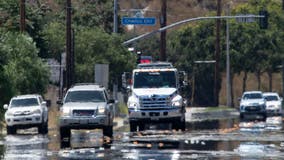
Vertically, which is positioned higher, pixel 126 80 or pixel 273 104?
pixel 126 80

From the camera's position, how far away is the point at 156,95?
135 ft

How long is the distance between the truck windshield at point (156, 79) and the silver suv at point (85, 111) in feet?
12.8

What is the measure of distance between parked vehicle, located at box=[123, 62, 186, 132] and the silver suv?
344cm

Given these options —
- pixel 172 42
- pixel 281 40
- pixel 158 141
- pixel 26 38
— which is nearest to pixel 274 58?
pixel 281 40

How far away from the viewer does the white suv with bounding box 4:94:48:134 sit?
44406 mm

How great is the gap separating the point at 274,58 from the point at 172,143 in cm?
6879

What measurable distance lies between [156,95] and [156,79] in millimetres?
887

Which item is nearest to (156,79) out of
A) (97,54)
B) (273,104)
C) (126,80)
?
(126,80)

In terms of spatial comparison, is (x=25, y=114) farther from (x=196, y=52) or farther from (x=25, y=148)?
(x=196, y=52)

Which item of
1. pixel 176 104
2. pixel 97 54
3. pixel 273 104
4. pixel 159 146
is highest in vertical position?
pixel 97 54

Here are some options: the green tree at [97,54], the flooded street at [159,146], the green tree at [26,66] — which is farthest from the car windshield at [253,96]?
the flooded street at [159,146]

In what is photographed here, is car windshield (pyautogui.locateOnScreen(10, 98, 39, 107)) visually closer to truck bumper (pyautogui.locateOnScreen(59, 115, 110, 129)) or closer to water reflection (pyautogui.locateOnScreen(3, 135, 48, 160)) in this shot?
water reflection (pyautogui.locateOnScreen(3, 135, 48, 160))

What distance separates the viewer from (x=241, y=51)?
99188 mm

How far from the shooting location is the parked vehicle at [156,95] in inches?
1618
